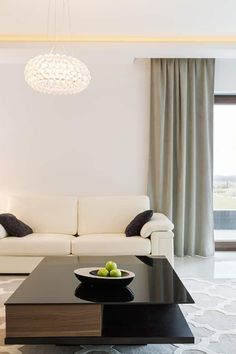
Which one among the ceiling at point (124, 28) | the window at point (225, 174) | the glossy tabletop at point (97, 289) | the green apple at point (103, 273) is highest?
the ceiling at point (124, 28)

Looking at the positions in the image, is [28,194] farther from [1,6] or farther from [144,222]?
[1,6]

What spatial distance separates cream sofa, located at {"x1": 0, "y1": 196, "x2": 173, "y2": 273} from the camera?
157 inches

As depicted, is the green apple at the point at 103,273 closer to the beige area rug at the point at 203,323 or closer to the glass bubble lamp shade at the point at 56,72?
the beige area rug at the point at 203,323

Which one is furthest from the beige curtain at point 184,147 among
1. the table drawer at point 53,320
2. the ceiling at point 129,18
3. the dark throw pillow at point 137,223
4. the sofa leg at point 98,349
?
the table drawer at point 53,320

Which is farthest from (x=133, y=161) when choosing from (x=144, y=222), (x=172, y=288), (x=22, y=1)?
(x=172, y=288)

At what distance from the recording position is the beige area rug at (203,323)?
2311mm

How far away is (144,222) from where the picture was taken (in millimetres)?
4219

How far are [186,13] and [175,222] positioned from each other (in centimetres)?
265

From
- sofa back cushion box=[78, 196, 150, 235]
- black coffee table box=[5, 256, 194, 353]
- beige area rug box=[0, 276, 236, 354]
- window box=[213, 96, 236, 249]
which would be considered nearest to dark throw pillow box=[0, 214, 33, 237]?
beige area rug box=[0, 276, 236, 354]

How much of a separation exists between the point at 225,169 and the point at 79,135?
2268 millimetres

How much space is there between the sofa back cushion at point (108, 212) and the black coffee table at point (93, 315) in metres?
2.12

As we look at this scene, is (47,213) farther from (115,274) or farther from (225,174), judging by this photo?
(225,174)

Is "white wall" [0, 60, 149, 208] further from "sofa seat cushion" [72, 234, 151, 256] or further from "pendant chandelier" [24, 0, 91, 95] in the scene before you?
"pendant chandelier" [24, 0, 91, 95]

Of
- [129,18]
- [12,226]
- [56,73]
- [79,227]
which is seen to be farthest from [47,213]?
[129,18]
